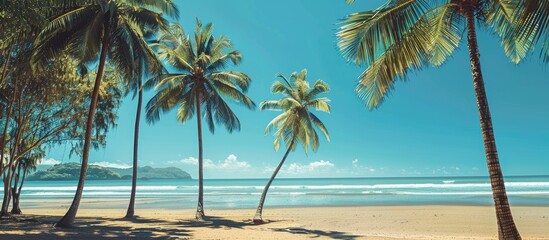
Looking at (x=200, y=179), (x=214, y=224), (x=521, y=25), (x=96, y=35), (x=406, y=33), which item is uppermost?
Result: (x=96, y=35)

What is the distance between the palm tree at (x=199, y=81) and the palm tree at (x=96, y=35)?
4757 millimetres

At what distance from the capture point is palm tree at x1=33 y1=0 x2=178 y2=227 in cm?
1134

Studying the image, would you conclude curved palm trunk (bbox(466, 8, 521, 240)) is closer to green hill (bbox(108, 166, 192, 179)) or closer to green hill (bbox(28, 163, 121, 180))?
green hill (bbox(28, 163, 121, 180))

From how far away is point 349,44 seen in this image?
6992mm

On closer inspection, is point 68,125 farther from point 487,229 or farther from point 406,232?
point 487,229

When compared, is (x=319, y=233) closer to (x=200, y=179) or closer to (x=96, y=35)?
(x=200, y=179)

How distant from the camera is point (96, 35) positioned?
11891 millimetres

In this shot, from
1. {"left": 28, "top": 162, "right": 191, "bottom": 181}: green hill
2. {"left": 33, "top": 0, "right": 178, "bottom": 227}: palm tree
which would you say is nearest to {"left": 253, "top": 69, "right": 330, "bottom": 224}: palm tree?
{"left": 33, "top": 0, "right": 178, "bottom": 227}: palm tree

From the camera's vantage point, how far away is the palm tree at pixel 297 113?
1784 centimetres

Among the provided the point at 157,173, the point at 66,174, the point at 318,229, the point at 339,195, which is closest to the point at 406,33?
the point at 318,229

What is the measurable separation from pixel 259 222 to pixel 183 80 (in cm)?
718

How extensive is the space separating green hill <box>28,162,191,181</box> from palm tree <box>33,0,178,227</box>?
333ft

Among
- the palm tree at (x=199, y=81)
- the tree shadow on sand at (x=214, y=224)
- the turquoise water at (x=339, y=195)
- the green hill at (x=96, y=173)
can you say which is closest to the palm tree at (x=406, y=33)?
the tree shadow on sand at (x=214, y=224)

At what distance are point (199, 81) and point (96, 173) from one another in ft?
387
